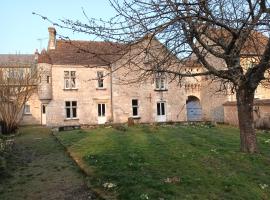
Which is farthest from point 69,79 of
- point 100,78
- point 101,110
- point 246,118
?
point 100,78

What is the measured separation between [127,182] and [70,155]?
6.59 metres

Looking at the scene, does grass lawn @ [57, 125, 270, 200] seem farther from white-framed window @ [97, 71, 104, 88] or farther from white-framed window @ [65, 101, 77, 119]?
white-framed window @ [65, 101, 77, 119]

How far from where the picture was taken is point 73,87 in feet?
126

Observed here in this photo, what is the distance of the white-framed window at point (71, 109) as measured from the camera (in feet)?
125

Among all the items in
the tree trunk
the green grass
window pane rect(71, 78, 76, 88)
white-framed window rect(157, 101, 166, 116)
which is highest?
window pane rect(71, 78, 76, 88)

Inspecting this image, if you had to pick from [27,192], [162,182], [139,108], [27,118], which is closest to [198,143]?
[162,182]

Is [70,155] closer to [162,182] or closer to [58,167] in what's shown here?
[58,167]

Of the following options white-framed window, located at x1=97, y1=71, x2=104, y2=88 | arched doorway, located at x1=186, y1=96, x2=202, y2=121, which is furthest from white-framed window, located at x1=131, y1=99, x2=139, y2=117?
arched doorway, located at x1=186, y1=96, x2=202, y2=121

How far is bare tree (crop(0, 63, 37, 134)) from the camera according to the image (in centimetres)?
3034

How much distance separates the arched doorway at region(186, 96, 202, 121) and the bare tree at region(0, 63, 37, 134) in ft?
63.3

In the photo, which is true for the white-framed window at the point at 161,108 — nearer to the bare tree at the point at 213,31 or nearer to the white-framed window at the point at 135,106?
the white-framed window at the point at 135,106

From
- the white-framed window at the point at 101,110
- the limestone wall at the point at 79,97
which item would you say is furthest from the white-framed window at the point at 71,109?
the white-framed window at the point at 101,110

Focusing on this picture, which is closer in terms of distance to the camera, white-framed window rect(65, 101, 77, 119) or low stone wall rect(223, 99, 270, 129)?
low stone wall rect(223, 99, 270, 129)

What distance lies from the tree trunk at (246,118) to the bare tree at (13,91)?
72.9 feet
